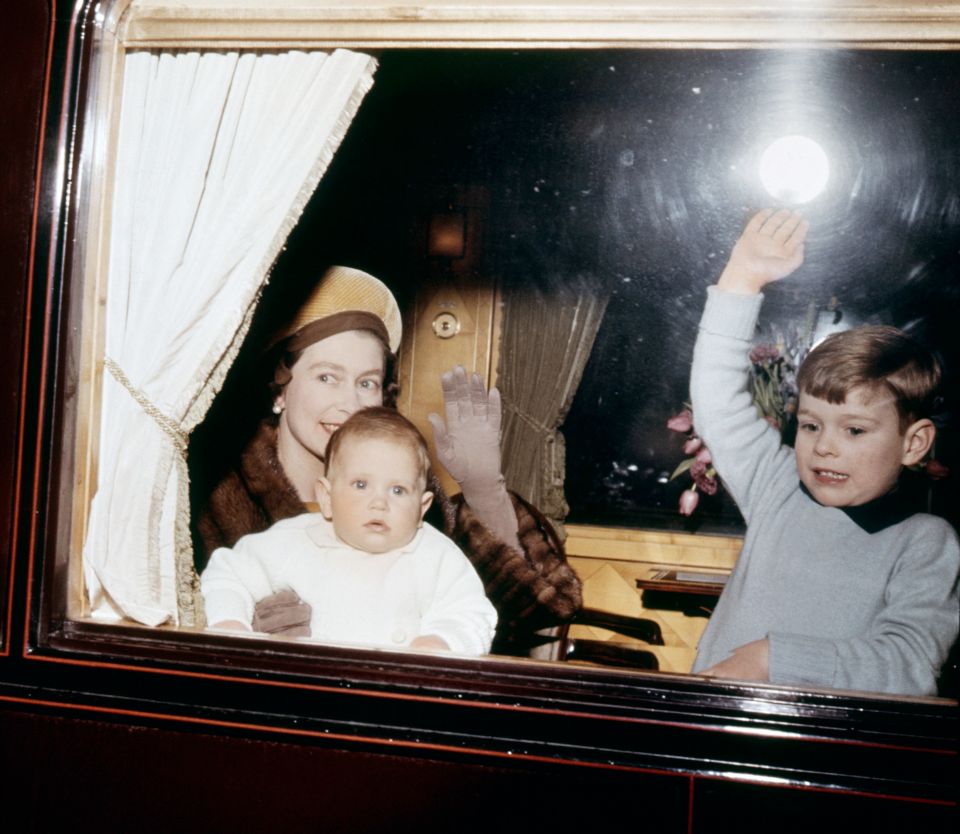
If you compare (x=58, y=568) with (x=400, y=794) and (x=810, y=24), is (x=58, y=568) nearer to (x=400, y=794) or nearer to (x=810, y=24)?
(x=400, y=794)

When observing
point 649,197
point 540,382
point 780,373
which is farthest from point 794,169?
point 540,382

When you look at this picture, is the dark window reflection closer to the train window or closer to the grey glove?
→ the train window

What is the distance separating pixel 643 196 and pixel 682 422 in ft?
2.01

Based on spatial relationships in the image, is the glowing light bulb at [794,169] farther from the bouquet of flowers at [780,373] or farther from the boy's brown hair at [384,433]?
the boy's brown hair at [384,433]

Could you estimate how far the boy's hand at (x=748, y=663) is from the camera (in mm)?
1851

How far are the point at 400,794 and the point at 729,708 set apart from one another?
2.35ft

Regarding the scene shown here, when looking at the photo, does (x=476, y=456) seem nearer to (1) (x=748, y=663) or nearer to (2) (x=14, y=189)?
(1) (x=748, y=663)

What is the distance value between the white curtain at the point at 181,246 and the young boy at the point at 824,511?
1.10 m

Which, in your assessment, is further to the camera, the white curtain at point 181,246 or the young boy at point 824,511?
the white curtain at point 181,246

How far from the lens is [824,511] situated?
1.93m

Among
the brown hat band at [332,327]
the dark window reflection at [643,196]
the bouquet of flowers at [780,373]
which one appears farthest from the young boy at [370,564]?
the bouquet of flowers at [780,373]

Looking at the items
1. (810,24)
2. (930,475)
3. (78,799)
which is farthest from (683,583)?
(78,799)

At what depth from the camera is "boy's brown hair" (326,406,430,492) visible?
2.05m

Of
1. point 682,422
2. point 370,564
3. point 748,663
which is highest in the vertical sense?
point 682,422
